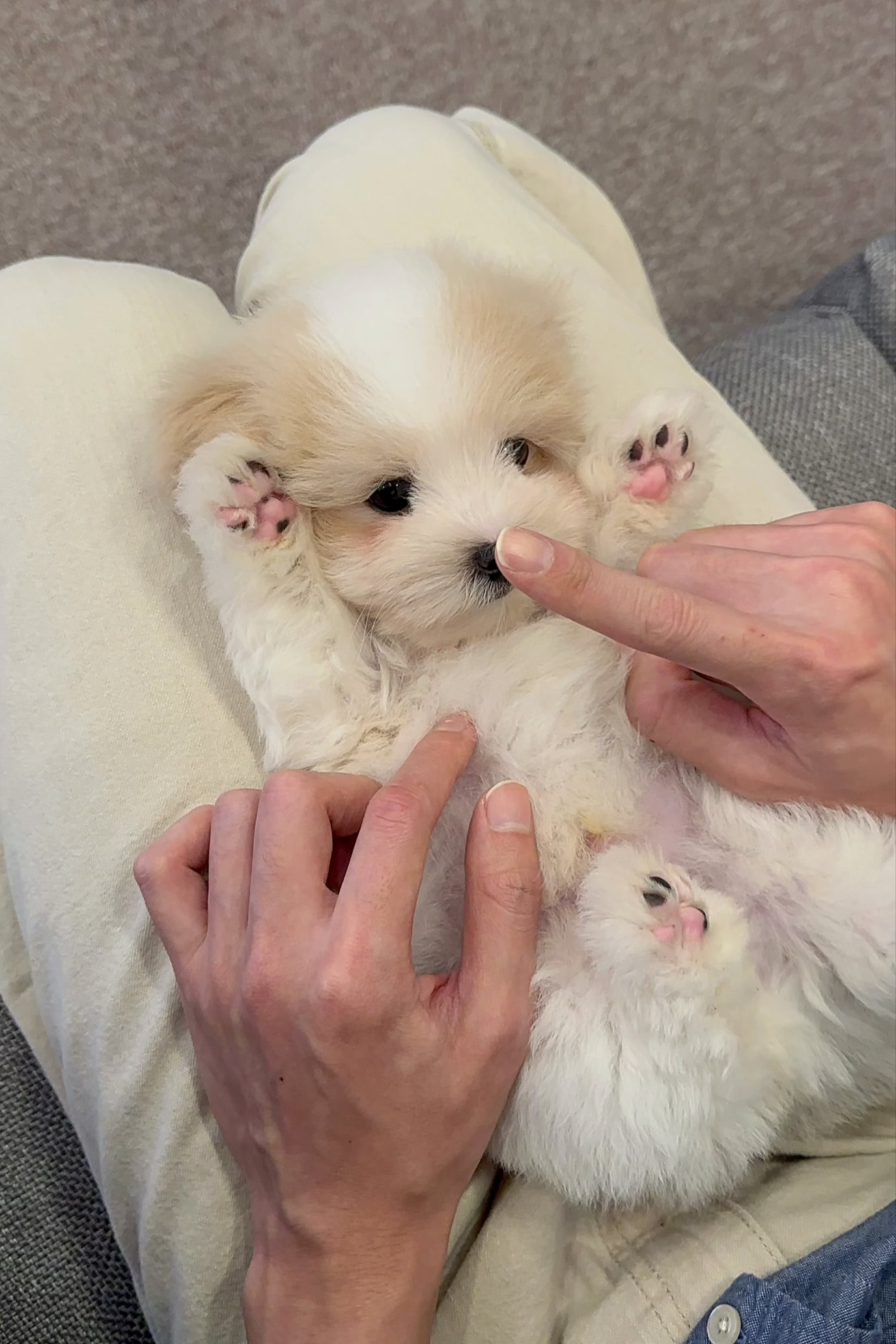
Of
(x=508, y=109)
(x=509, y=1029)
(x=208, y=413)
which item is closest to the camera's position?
(x=509, y=1029)

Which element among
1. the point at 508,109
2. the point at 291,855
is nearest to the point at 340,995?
the point at 291,855

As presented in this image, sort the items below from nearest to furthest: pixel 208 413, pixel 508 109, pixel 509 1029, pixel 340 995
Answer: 1. pixel 340 995
2. pixel 509 1029
3. pixel 208 413
4. pixel 508 109

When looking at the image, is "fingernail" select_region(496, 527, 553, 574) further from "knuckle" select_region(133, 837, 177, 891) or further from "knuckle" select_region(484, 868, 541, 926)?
"knuckle" select_region(133, 837, 177, 891)

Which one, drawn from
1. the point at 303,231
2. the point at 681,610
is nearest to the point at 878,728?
the point at 681,610

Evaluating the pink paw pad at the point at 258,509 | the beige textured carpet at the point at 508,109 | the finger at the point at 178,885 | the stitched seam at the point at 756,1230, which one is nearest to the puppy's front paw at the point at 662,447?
the pink paw pad at the point at 258,509

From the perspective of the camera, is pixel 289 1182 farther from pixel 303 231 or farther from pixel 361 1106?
pixel 303 231

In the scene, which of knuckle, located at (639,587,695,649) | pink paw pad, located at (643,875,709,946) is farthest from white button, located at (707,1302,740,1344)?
knuckle, located at (639,587,695,649)

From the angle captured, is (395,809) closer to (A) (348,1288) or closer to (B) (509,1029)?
(B) (509,1029)
